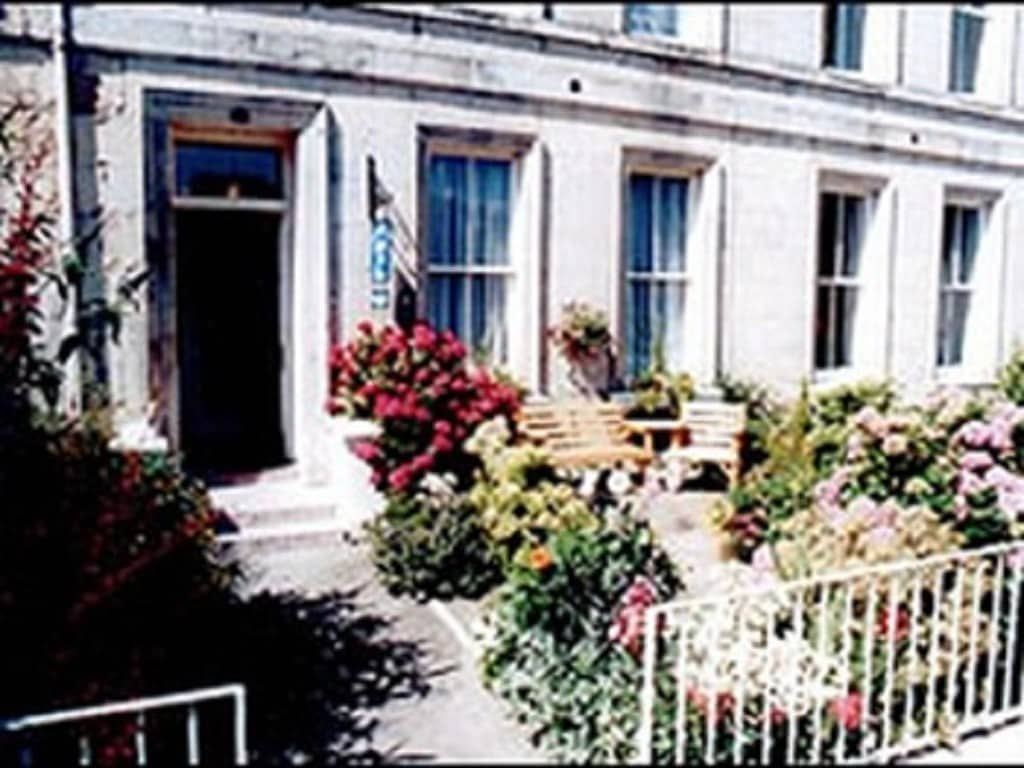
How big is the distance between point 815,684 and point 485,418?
11.4 feet

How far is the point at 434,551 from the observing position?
561 cm

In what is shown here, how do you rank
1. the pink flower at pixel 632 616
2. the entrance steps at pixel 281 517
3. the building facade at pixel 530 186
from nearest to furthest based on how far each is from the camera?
the pink flower at pixel 632 616 < the entrance steps at pixel 281 517 < the building facade at pixel 530 186

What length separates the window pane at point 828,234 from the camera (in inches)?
387

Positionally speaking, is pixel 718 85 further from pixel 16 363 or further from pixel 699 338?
pixel 16 363

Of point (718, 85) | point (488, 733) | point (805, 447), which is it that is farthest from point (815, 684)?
point (718, 85)

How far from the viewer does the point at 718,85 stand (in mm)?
8844

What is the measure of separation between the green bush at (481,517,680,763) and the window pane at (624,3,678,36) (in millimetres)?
2440

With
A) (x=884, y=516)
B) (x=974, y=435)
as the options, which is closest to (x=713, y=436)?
(x=974, y=435)

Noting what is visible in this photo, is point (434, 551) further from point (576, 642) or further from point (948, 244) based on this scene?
point (948, 244)

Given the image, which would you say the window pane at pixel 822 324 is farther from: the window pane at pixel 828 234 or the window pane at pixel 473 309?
the window pane at pixel 473 309

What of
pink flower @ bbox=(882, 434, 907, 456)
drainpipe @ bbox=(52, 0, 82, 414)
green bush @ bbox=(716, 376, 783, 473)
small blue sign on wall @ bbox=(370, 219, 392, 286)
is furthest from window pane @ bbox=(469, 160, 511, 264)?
pink flower @ bbox=(882, 434, 907, 456)

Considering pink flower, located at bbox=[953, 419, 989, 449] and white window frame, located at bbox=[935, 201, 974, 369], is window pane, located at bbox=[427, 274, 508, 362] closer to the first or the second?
white window frame, located at bbox=[935, 201, 974, 369]

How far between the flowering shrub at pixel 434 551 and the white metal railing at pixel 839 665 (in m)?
1.68

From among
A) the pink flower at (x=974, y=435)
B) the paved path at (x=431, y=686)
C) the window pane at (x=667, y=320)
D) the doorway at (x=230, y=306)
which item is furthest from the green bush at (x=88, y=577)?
the window pane at (x=667, y=320)
